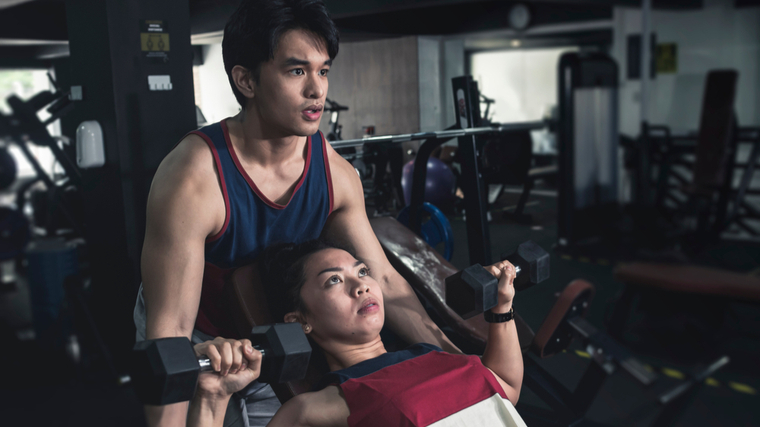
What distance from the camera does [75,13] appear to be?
1871mm

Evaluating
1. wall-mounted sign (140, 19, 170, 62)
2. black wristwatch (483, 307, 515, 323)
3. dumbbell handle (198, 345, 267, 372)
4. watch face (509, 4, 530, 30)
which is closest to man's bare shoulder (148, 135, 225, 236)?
dumbbell handle (198, 345, 267, 372)

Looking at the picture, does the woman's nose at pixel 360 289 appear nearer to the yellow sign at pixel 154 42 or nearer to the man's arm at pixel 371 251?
the man's arm at pixel 371 251

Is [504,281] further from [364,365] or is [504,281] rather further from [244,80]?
[244,80]

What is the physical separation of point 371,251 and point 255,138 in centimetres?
40

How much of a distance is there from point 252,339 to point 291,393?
0.32m

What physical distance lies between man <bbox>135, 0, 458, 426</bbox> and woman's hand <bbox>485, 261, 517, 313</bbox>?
0.41 meters

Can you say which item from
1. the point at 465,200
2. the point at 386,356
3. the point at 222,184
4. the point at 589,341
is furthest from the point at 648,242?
the point at 222,184

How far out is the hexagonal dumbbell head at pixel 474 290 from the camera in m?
1.10

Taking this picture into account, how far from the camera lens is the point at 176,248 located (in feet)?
3.50

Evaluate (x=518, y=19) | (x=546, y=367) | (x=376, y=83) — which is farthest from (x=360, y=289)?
(x=518, y=19)

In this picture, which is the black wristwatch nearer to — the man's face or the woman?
the woman

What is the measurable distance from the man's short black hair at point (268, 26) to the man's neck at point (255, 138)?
95 millimetres

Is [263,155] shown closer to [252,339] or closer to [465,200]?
[252,339]

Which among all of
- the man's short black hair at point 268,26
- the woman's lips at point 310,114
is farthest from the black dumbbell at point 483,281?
the man's short black hair at point 268,26
